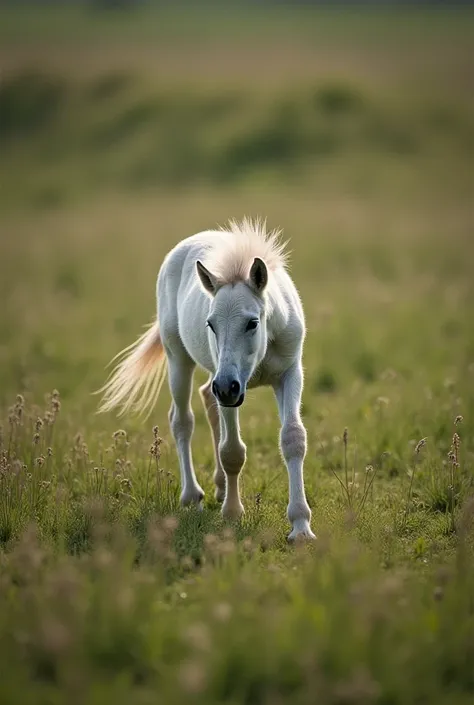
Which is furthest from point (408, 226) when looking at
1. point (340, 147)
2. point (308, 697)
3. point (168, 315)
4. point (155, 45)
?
point (155, 45)

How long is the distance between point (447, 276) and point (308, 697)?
56.4ft

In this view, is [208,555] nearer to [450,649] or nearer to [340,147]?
[450,649]

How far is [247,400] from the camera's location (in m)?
11.6

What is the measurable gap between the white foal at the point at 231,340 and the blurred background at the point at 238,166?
2633mm

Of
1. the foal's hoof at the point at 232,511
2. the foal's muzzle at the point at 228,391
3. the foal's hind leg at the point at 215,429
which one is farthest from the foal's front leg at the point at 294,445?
the foal's hind leg at the point at 215,429

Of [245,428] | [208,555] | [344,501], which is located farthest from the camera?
[245,428]

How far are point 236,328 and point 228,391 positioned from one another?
44 centimetres

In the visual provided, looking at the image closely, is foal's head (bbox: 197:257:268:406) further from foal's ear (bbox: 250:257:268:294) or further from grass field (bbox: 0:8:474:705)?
grass field (bbox: 0:8:474:705)

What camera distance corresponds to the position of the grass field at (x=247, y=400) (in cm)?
407

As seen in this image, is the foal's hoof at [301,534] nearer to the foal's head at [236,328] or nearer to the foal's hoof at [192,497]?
the foal's head at [236,328]

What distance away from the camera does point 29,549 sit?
4480 mm

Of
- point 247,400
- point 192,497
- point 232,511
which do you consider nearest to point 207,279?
point 232,511

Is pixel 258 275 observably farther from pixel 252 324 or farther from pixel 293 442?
pixel 293 442

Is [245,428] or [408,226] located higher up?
[408,226]
